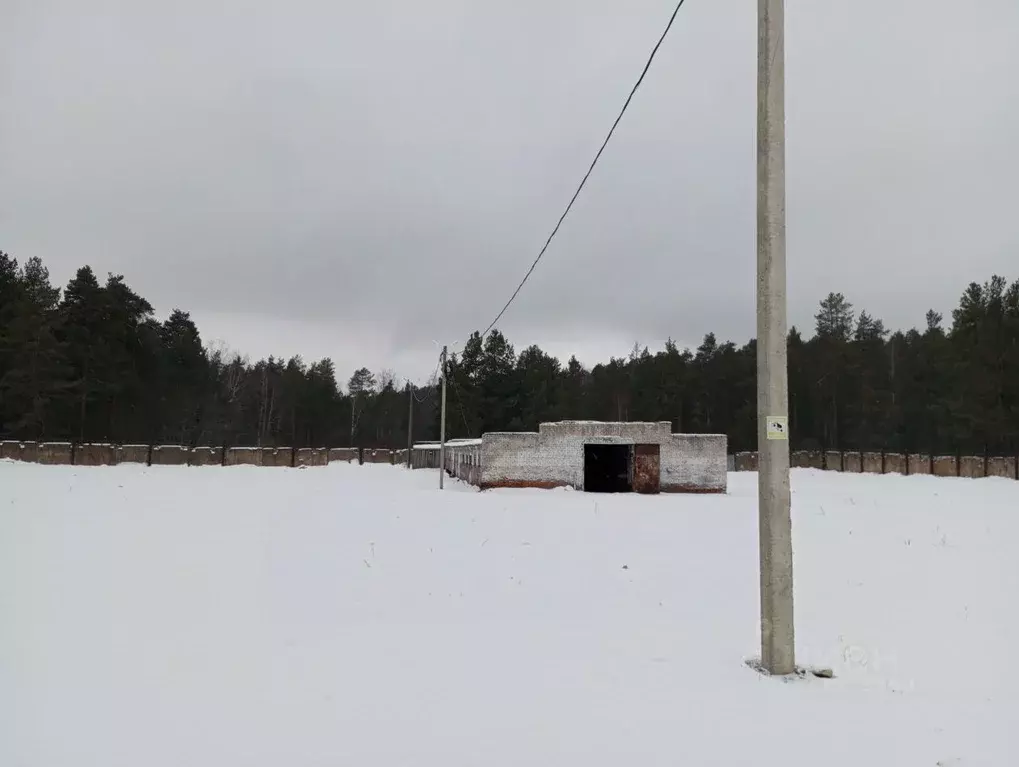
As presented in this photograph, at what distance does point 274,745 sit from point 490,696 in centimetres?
176

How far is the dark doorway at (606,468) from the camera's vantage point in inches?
1382

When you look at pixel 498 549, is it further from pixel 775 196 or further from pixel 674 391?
pixel 674 391

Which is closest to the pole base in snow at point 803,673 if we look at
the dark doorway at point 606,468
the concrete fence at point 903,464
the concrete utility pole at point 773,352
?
the concrete utility pole at point 773,352

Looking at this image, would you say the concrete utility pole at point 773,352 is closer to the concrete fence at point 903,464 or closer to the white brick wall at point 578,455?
the white brick wall at point 578,455

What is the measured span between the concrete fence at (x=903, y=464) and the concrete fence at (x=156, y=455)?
30928 mm

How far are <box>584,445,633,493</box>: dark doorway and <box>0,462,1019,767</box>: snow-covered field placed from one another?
1843cm

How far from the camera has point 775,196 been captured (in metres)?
6.77

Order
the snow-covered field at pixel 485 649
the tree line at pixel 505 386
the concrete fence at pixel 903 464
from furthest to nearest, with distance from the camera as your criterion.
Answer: the tree line at pixel 505 386, the concrete fence at pixel 903 464, the snow-covered field at pixel 485 649

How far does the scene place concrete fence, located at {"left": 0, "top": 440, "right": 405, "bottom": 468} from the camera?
1909 inches

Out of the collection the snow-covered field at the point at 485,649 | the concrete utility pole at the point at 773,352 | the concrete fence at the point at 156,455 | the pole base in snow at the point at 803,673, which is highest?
the concrete utility pole at the point at 773,352


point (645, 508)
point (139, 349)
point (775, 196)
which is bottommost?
point (645, 508)

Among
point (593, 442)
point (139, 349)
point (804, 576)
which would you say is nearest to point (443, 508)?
point (593, 442)

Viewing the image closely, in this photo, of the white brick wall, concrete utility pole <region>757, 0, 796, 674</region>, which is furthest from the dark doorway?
concrete utility pole <region>757, 0, 796, 674</region>

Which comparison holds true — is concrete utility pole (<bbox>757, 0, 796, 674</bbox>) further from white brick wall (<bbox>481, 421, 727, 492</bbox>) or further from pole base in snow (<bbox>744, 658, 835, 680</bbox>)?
white brick wall (<bbox>481, 421, 727, 492</bbox>)
